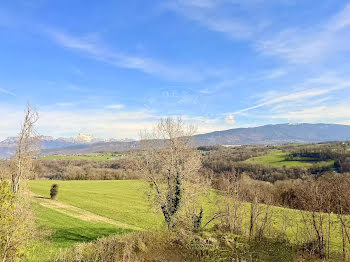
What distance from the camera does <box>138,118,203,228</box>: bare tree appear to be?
2300 centimetres

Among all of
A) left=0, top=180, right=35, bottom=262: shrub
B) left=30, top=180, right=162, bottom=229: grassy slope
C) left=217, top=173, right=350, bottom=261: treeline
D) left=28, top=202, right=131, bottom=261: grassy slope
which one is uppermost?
left=0, top=180, right=35, bottom=262: shrub

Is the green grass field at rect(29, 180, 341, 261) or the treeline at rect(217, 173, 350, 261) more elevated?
the treeline at rect(217, 173, 350, 261)

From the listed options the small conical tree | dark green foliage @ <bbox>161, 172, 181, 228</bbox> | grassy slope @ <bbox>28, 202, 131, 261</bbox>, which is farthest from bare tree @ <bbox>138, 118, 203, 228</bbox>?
the small conical tree

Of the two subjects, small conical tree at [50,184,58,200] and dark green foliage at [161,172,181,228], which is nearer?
dark green foliage at [161,172,181,228]

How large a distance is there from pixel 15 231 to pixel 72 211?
120 feet

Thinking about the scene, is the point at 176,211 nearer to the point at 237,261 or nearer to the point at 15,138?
the point at 237,261

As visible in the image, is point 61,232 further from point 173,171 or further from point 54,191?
point 54,191

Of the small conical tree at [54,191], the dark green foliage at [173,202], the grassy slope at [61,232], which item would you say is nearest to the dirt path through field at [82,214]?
the small conical tree at [54,191]

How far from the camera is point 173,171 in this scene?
23141 mm

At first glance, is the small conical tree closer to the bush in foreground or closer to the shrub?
the bush in foreground

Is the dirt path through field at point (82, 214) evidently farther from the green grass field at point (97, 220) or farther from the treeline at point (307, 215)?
the treeline at point (307, 215)

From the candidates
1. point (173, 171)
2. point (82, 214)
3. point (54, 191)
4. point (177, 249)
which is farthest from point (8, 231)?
point (54, 191)

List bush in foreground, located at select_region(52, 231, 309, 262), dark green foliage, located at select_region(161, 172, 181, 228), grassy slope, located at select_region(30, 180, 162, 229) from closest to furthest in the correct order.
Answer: bush in foreground, located at select_region(52, 231, 309, 262) → dark green foliage, located at select_region(161, 172, 181, 228) → grassy slope, located at select_region(30, 180, 162, 229)

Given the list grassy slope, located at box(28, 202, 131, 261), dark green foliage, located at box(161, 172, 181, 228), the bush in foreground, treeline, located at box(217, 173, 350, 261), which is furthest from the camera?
dark green foliage, located at box(161, 172, 181, 228)
